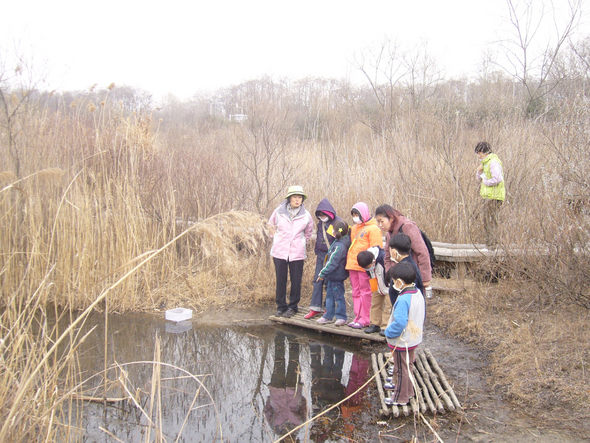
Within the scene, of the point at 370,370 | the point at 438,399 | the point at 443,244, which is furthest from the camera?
the point at 443,244

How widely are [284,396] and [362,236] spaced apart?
6.40ft

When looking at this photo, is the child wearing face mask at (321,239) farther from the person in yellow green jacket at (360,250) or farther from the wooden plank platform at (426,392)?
the wooden plank platform at (426,392)

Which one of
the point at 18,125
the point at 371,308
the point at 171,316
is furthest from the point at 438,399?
the point at 18,125

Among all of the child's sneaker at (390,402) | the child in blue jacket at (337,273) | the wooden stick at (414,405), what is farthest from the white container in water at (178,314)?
the wooden stick at (414,405)

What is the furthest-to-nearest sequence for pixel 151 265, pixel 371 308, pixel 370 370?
pixel 151 265 < pixel 371 308 < pixel 370 370

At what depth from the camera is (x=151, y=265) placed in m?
6.54

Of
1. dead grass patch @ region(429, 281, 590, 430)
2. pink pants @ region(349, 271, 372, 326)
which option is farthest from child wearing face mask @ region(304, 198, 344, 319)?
dead grass patch @ region(429, 281, 590, 430)

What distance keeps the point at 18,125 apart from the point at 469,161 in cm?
693

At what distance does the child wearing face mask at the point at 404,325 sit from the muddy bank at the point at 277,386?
21 centimetres

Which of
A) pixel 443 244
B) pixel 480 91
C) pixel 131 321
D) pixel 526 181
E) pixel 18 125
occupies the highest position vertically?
pixel 480 91

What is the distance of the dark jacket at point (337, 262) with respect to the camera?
17.4 ft

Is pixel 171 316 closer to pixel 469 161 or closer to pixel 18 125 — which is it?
pixel 18 125

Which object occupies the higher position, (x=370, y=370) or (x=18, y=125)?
(x=18, y=125)

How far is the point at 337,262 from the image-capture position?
5309 mm
